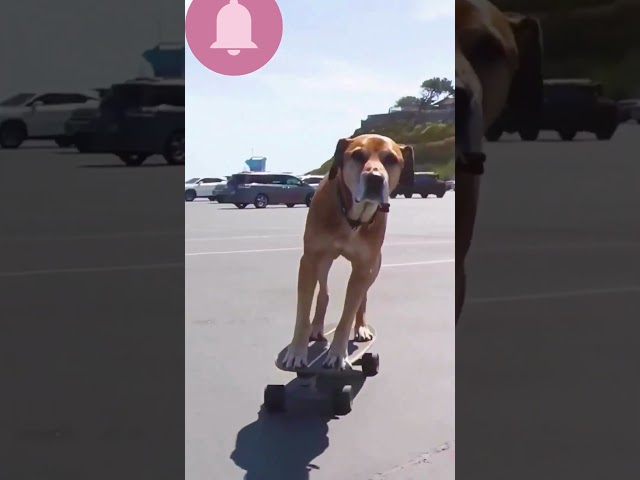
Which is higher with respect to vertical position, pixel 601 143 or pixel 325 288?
pixel 601 143

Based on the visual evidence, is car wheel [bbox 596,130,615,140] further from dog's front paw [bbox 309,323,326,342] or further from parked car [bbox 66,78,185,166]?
parked car [bbox 66,78,185,166]

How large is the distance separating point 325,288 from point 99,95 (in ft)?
2.33

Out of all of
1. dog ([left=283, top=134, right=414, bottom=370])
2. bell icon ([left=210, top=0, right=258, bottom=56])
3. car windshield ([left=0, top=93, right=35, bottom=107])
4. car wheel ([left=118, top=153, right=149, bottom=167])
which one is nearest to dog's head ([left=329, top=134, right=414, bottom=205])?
dog ([left=283, top=134, right=414, bottom=370])

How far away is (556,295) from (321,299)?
0.58m

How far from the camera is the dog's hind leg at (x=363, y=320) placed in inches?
65.3

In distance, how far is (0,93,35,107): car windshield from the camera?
63.2 inches

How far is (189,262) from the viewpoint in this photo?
1622mm

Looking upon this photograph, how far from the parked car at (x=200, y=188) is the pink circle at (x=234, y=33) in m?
0.25

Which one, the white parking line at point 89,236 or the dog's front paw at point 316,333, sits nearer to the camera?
the white parking line at point 89,236

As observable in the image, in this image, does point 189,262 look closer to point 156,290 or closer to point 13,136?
point 156,290

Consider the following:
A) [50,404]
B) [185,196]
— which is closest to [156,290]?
[185,196]

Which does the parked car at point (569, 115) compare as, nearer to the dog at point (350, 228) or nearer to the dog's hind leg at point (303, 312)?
the dog at point (350, 228)

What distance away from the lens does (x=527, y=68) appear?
167 cm

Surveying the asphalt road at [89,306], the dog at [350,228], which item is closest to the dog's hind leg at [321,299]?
the dog at [350,228]
